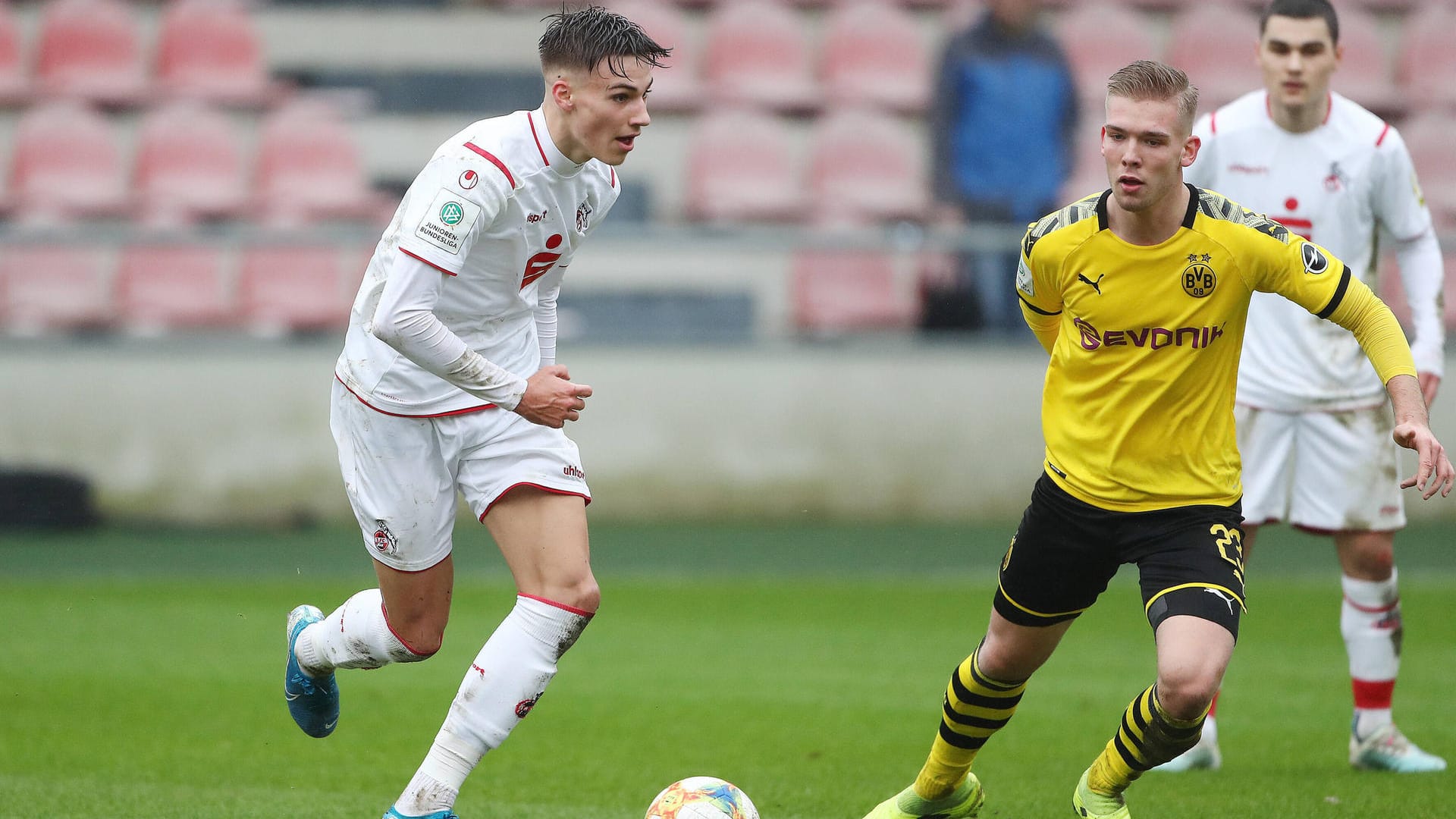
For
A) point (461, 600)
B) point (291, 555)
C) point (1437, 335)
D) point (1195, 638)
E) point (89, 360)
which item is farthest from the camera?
point (89, 360)

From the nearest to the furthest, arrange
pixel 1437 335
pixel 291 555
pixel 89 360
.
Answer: pixel 1437 335
pixel 291 555
pixel 89 360

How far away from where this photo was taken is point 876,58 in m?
13.0

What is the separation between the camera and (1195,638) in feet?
12.7

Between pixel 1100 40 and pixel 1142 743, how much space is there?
33.0ft

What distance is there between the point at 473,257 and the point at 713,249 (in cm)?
648

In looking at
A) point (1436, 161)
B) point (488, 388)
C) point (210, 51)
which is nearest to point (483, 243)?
point (488, 388)

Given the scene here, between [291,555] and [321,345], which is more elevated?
[321,345]

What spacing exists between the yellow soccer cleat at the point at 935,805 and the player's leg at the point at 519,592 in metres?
1.05

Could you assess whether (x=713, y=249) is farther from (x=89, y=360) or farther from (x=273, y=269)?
(x=89, y=360)

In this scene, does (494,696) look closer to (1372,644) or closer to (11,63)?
(1372,644)

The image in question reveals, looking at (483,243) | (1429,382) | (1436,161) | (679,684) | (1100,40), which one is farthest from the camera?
(1100,40)

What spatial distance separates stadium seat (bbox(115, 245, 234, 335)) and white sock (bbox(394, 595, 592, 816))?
738 cm

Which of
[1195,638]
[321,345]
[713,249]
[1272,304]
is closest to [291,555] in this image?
[321,345]

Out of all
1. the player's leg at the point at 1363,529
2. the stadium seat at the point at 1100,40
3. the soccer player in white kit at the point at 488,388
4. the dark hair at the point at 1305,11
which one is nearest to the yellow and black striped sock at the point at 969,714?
the soccer player in white kit at the point at 488,388
